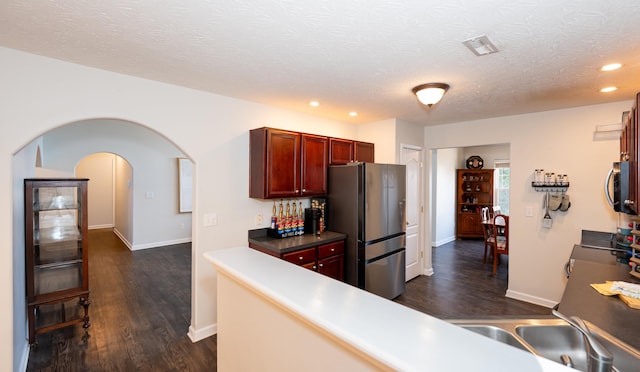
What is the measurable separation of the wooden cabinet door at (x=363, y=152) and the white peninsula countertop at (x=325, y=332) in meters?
2.46

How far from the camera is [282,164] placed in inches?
120

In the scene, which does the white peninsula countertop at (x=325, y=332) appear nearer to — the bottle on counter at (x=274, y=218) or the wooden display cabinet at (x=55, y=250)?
the bottle on counter at (x=274, y=218)

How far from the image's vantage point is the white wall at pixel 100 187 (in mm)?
8297

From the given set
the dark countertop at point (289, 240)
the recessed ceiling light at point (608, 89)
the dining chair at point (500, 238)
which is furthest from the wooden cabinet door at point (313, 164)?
the dining chair at point (500, 238)

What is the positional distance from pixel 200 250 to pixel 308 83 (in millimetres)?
1903

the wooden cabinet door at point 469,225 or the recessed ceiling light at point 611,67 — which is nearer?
the recessed ceiling light at point 611,67

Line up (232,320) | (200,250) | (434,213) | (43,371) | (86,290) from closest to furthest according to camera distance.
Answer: (232,320), (43,371), (200,250), (86,290), (434,213)

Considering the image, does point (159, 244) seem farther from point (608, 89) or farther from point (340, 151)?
point (608, 89)

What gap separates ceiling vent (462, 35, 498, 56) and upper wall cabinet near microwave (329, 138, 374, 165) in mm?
1938

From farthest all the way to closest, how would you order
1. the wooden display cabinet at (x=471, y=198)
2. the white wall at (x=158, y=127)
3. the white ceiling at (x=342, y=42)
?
the wooden display cabinet at (x=471, y=198) < the white wall at (x=158, y=127) < the white ceiling at (x=342, y=42)

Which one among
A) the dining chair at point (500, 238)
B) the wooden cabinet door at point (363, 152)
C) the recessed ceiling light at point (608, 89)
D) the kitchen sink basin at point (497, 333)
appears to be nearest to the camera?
the kitchen sink basin at point (497, 333)

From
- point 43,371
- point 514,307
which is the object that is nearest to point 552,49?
point 514,307

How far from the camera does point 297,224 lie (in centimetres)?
334

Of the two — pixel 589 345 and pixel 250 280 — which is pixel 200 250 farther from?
pixel 589 345
